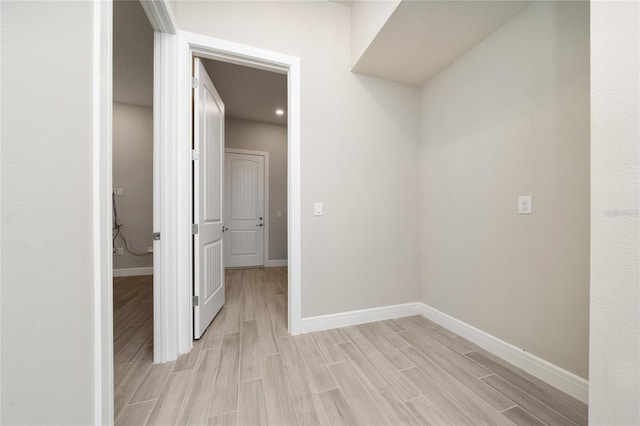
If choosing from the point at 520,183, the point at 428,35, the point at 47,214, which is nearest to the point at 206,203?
the point at 47,214

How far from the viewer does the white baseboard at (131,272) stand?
3938 millimetres

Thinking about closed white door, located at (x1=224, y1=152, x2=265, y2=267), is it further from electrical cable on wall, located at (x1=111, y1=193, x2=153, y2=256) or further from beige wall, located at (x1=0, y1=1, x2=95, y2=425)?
beige wall, located at (x1=0, y1=1, x2=95, y2=425)

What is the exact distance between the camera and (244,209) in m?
4.54

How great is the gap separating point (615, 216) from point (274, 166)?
14.9 feet

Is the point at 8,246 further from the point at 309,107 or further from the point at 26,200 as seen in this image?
the point at 309,107

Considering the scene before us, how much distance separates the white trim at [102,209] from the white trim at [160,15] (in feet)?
2.58

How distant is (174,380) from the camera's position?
1.39m

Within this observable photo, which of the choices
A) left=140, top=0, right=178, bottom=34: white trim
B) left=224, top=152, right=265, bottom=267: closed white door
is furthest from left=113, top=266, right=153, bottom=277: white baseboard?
left=140, top=0, right=178, bottom=34: white trim

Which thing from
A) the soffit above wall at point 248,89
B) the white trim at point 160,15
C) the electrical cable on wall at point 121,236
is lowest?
the electrical cable on wall at point 121,236

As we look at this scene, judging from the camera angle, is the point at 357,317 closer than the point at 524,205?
No

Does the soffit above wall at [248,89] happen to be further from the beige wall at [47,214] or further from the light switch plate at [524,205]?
the light switch plate at [524,205]

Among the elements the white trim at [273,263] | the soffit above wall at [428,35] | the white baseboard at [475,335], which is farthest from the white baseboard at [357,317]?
the white trim at [273,263]

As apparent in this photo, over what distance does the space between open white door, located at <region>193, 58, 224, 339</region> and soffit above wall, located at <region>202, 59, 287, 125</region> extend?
2.86ft

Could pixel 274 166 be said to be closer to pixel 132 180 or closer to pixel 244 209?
pixel 244 209
